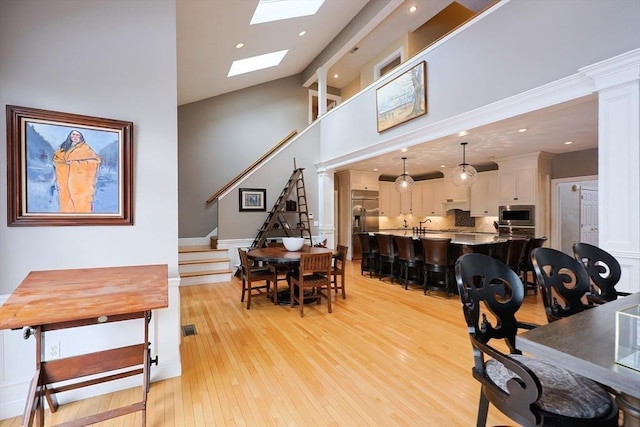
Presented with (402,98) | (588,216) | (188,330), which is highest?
(402,98)

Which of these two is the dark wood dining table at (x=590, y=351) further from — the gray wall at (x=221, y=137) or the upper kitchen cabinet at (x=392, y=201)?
the upper kitchen cabinet at (x=392, y=201)

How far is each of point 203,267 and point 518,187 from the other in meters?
6.78

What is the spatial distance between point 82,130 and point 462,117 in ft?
13.5

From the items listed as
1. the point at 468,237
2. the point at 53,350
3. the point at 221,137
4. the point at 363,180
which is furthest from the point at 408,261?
the point at 221,137

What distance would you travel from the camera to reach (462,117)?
383 cm

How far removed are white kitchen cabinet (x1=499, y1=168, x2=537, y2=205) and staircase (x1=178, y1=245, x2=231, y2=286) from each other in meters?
6.21

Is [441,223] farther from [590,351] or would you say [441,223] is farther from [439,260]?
[590,351]

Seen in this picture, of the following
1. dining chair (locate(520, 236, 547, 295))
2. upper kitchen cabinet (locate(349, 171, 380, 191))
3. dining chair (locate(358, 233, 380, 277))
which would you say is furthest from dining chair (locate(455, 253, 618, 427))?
upper kitchen cabinet (locate(349, 171, 380, 191))

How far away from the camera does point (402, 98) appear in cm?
474

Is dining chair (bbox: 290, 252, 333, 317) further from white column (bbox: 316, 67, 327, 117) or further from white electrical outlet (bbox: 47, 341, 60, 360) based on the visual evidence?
white column (bbox: 316, 67, 327, 117)

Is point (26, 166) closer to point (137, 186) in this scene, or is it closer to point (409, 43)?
point (137, 186)

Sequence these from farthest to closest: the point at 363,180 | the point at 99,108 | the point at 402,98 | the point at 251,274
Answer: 1. the point at 363,180
2. the point at 402,98
3. the point at 251,274
4. the point at 99,108

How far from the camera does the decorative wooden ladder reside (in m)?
6.47

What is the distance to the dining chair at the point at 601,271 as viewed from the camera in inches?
78.2
